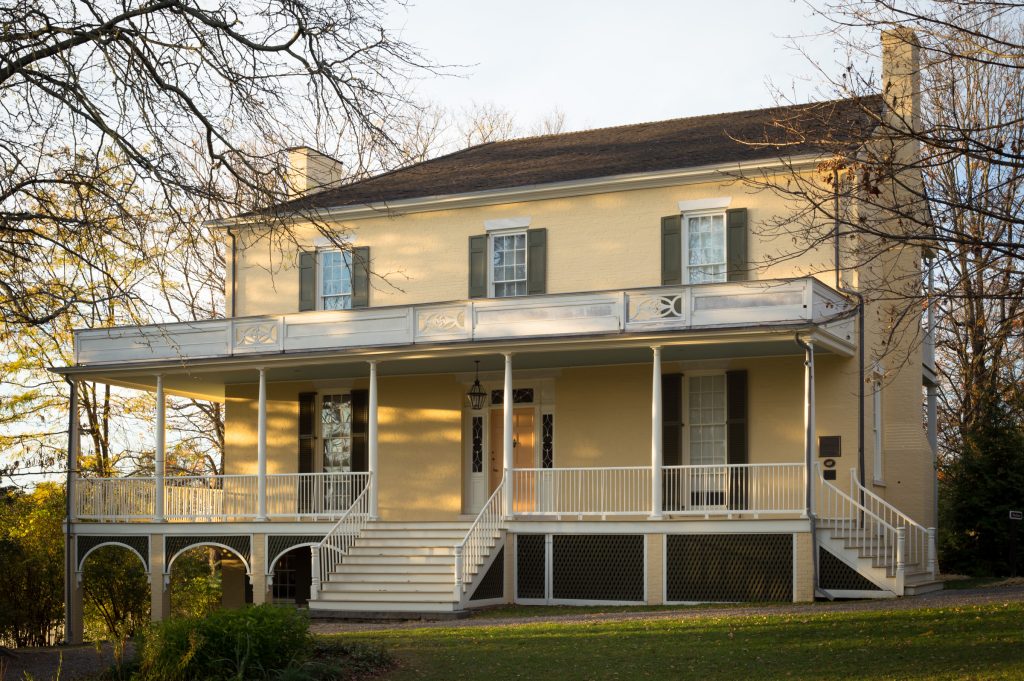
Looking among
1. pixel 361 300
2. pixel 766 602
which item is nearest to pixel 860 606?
pixel 766 602

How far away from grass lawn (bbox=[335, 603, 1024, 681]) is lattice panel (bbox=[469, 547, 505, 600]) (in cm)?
401

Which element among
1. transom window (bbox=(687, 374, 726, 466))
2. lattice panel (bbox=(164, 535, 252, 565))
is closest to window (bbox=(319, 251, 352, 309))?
lattice panel (bbox=(164, 535, 252, 565))

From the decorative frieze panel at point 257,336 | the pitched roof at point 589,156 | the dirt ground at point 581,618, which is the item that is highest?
the pitched roof at point 589,156

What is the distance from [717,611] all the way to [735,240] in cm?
736

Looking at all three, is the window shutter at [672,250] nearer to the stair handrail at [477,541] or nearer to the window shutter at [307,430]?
the stair handrail at [477,541]

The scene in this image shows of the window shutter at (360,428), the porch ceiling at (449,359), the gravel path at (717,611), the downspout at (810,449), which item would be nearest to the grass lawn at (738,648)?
the gravel path at (717,611)

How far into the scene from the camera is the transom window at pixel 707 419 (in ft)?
73.5

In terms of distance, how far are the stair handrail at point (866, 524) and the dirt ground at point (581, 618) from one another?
A: 63cm

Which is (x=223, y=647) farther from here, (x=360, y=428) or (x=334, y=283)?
(x=334, y=283)

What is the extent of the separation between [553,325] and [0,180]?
443 inches

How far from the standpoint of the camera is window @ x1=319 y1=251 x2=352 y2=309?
25.8 m

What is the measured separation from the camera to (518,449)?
24.3m

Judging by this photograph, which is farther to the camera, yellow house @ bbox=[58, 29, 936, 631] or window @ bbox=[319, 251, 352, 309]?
window @ bbox=[319, 251, 352, 309]

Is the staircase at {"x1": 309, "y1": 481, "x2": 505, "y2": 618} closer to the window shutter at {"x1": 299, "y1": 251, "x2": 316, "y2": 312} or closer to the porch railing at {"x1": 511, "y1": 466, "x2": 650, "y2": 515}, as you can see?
the porch railing at {"x1": 511, "y1": 466, "x2": 650, "y2": 515}
